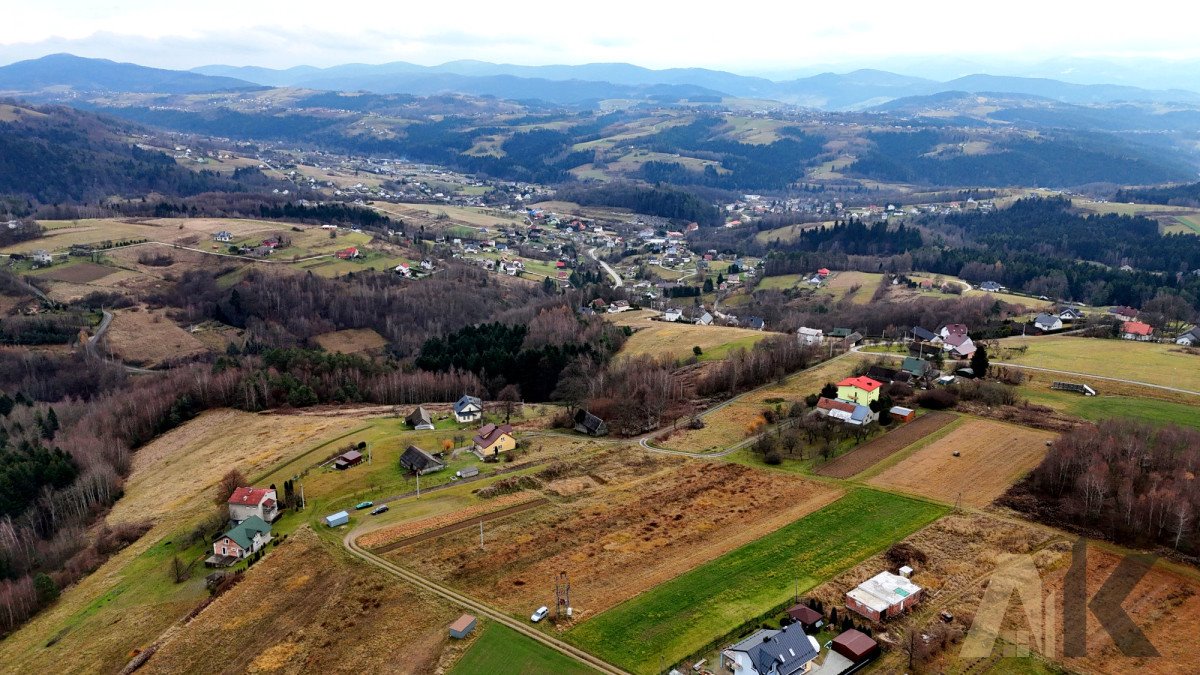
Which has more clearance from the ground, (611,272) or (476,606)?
(476,606)

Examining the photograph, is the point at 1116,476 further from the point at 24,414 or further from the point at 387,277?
the point at 387,277

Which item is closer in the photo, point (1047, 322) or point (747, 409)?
point (747, 409)

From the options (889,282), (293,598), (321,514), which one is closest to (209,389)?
(321,514)

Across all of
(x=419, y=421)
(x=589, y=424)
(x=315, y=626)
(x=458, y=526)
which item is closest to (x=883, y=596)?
(x=458, y=526)

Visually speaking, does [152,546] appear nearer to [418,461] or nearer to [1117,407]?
[418,461]

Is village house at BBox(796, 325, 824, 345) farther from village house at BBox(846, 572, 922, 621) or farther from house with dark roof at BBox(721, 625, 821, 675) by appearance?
house with dark roof at BBox(721, 625, 821, 675)

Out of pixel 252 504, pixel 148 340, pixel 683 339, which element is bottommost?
pixel 148 340
